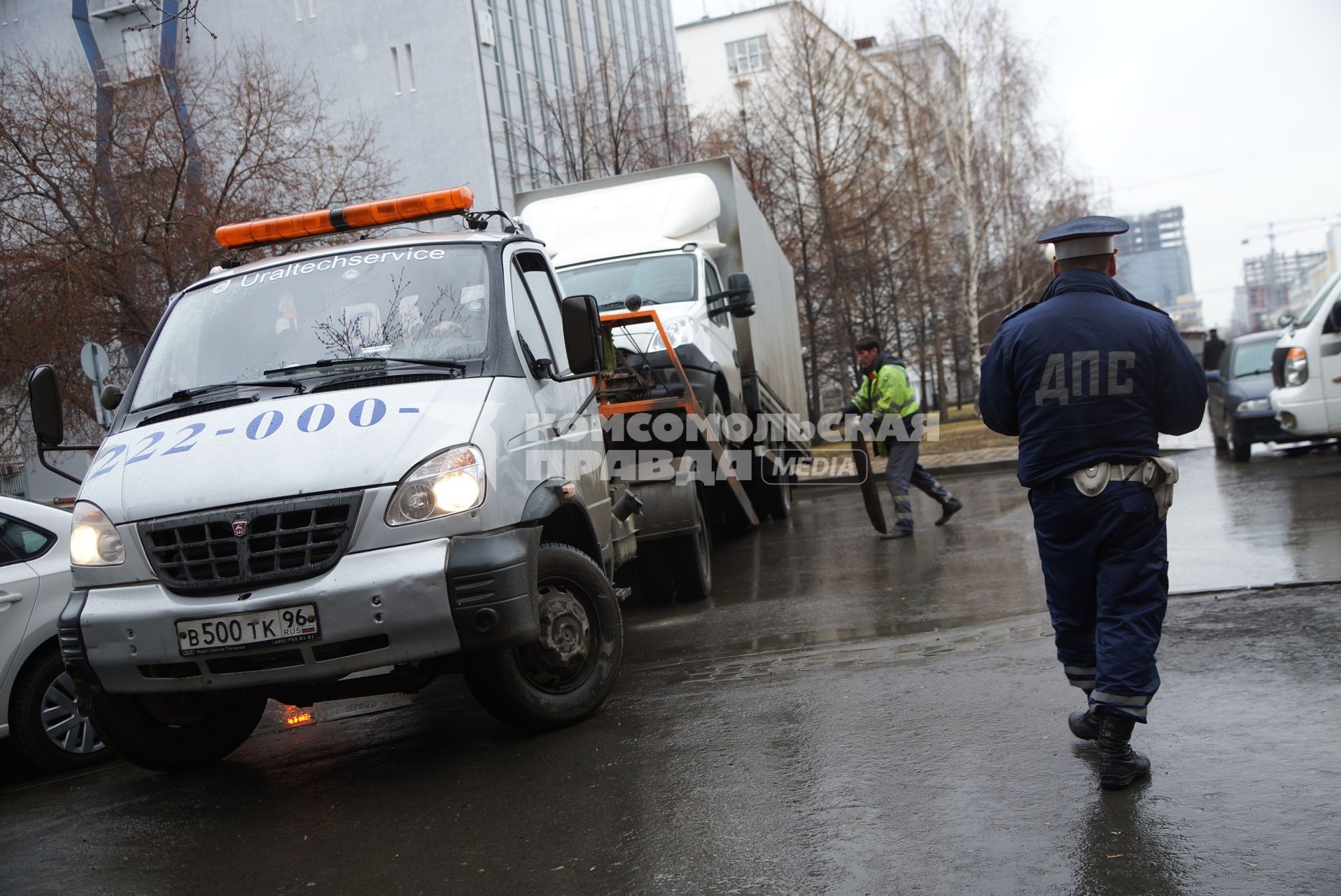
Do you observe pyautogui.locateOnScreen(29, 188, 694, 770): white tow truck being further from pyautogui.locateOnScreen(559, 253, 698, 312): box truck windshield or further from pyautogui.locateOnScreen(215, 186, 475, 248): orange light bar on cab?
pyautogui.locateOnScreen(559, 253, 698, 312): box truck windshield

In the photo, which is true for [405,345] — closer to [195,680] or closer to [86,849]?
[195,680]

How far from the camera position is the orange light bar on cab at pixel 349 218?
621cm

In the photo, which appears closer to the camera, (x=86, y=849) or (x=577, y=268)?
(x=86, y=849)

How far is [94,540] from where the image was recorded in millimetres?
4891

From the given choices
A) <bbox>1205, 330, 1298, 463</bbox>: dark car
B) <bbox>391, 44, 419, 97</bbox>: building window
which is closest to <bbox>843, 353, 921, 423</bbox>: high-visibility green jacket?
<bbox>1205, 330, 1298, 463</bbox>: dark car

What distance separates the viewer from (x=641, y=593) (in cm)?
920

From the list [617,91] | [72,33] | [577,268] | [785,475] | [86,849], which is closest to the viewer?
[86,849]

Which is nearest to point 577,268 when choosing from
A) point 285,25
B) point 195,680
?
point 195,680

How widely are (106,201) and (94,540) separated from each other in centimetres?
1264

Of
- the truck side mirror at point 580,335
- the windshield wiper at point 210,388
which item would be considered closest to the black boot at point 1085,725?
the truck side mirror at point 580,335

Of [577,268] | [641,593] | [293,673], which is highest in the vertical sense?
[577,268]

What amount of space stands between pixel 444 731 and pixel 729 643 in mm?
1979

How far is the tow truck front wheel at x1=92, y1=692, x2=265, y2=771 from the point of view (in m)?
5.16

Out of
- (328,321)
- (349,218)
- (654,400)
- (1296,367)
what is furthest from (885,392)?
(328,321)
